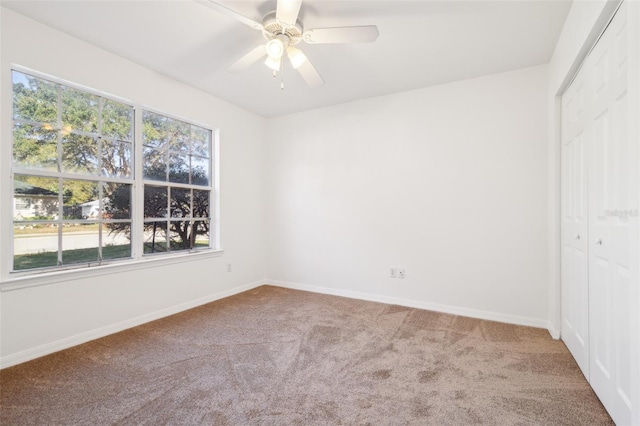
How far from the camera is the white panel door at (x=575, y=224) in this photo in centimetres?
200

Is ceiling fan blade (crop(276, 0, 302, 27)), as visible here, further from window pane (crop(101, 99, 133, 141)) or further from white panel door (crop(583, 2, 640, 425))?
window pane (crop(101, 99, 133, 141))

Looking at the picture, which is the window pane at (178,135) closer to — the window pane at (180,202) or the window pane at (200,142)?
the window pane at (200,142)

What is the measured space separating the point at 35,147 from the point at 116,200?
0.73 meters

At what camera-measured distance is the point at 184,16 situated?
2193 millimetres

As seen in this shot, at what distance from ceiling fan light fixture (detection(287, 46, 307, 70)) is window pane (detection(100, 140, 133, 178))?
2004mm

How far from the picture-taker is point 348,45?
2.54 m

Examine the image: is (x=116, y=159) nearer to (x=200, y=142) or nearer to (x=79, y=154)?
(x=79, y=154)

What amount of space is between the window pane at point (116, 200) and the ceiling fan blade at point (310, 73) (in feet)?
6.97

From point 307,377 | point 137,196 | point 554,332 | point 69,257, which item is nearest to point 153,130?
point 137,196

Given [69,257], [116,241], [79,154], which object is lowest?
[69,257]

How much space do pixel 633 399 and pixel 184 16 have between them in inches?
138

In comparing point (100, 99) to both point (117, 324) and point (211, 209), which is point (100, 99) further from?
point (117, 324)

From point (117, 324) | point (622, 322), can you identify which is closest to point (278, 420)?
point (622, 322)

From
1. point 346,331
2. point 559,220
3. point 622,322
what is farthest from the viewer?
point 346,331
